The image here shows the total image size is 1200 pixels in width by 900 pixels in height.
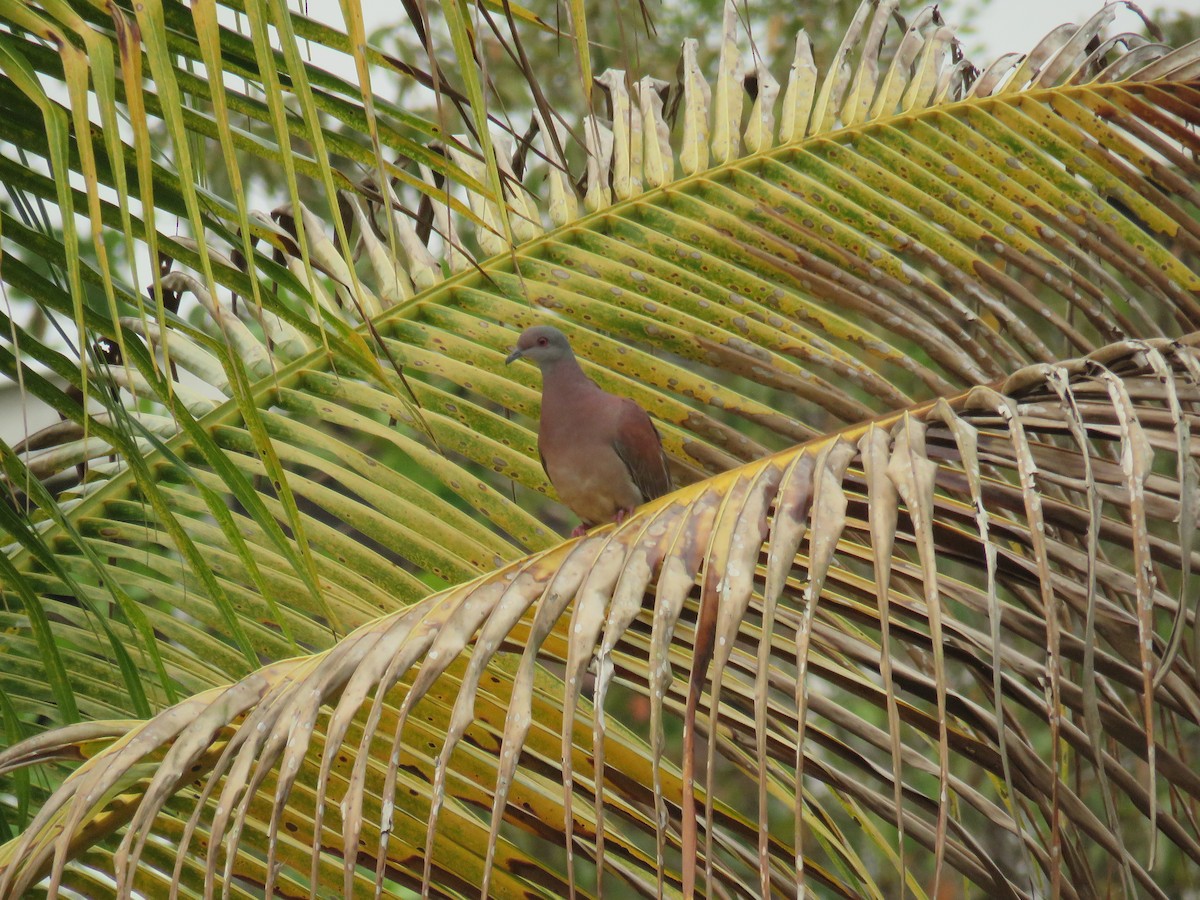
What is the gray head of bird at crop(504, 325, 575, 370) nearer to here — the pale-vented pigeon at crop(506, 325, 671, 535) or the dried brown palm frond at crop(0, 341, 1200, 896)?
the pale-vented pigeon at crop(506, 325, 671, 535)

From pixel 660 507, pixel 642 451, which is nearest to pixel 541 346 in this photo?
pixel 642 451

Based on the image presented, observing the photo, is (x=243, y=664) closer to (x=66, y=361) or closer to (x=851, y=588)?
(x=66, y=361)

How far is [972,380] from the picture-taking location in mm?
2285

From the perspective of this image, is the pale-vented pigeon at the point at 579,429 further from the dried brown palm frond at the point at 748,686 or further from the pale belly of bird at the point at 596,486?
the dried brown palm frond at the point at 748,686

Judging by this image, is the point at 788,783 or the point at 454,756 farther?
the point at 454,756

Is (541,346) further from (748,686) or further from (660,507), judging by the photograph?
(660,507)

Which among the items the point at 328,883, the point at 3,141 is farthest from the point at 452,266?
the point at 328,883

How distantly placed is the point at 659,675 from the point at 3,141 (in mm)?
1049

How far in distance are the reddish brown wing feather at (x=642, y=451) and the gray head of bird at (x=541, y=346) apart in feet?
0.58

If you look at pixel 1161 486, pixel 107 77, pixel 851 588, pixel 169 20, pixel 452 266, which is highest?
pixel 169 20

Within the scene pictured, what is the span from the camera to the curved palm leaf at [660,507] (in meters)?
1.30

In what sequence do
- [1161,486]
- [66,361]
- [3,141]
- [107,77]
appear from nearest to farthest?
[107,77], [1161,486], [3,141], [66,361]

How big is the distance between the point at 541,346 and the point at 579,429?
0.68ft

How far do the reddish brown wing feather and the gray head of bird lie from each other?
0.58 feet
